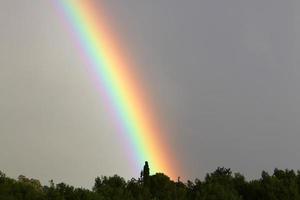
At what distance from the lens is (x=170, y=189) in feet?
223

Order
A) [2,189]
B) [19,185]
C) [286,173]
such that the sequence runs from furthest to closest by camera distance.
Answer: [286,173]
[19,185]
[2,189]

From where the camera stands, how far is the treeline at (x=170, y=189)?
5734 cm

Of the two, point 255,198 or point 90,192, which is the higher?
point 255,198

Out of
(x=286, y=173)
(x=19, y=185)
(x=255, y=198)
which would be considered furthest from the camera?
(x=286, y=173)

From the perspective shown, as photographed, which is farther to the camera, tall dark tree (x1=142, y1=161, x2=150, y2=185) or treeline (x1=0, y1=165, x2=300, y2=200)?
tall dark tree (x1=142, y1=161, x2=150, y2=185)

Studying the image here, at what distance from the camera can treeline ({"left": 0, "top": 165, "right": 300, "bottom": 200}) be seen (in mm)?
57344

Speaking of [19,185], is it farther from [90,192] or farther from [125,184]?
[125,184]

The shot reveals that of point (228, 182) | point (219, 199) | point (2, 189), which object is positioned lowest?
point (2, 189)

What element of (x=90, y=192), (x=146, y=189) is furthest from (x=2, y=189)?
(x=146, y=189)

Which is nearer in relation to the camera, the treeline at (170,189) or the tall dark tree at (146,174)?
the treeline at (170,189)

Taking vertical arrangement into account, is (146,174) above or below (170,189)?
above

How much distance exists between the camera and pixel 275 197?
70.1m

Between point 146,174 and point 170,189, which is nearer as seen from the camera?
point 170,189

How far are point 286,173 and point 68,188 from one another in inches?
1470
